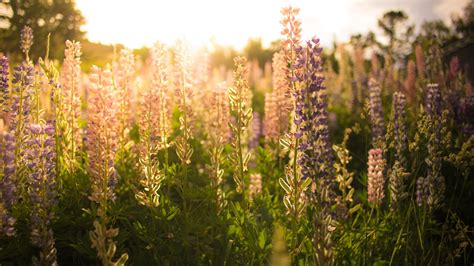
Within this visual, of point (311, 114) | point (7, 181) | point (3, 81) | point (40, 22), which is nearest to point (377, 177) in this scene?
point (311, 114)

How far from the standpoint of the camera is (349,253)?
295 centimetres

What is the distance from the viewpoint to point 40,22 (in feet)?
57.3

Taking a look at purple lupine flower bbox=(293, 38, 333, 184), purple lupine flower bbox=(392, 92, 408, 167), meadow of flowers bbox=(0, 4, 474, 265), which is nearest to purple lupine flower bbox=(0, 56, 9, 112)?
meadow of flowers bbox=(0, 4, 474, 265)

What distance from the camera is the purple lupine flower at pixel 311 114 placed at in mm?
2178

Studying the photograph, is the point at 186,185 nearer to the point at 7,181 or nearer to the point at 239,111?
the point at 239,111

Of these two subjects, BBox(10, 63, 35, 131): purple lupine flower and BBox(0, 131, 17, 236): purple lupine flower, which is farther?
BBox(10, 63, 35, 131): purple lupine flower

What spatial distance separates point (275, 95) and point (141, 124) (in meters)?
1.47

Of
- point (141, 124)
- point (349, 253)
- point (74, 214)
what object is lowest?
point (349, 253)

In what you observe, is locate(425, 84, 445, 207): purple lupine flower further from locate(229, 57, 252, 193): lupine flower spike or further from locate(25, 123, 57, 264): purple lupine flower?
locate(25, 123, 57, 264): purple lupine flower

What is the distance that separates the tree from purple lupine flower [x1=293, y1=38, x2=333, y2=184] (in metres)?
12.7

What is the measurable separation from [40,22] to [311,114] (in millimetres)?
17778

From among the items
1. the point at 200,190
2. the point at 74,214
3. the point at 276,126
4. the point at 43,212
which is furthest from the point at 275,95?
the point at 43,212

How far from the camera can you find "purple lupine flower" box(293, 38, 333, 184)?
2178 mm

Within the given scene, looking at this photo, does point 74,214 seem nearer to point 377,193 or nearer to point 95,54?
point 377,193
